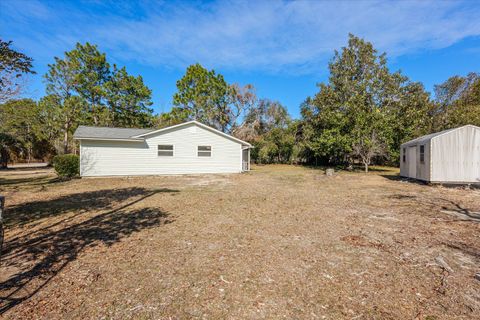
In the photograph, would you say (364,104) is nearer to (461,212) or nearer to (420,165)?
(420,165)

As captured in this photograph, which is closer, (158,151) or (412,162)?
(412,162)

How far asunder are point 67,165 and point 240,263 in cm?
1398

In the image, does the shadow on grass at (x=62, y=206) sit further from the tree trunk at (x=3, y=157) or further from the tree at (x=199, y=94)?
the tree at (x=199, y=94)

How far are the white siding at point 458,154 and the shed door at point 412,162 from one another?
172cm

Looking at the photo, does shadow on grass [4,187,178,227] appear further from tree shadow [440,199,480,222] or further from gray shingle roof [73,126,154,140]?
tree shadow [440,199,480,222]

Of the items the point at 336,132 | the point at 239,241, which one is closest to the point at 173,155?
the point at 239,241

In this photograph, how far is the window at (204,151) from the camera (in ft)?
52.8

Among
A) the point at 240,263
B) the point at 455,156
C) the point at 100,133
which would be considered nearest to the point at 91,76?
the point at 100,133

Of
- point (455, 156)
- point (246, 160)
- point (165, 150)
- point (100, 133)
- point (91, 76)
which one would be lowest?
point (246, 160)

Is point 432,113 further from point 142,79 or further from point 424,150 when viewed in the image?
point 142,79

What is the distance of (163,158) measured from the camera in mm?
15164

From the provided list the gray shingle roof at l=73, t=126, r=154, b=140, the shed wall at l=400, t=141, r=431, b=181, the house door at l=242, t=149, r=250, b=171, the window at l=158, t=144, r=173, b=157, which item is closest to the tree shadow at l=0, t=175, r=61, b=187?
the gray shingle roof at l=73, t=126, r=154, b=140

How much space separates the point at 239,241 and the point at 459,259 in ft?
11.6

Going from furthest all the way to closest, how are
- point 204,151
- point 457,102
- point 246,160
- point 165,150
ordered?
point 457,102, point 246,160, point 204,151, point 165,150
